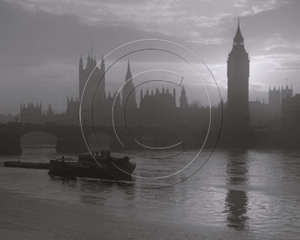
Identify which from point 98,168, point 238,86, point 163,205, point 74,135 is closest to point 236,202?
point 163,205

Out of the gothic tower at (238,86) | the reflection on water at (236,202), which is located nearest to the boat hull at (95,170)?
the reflection on water at (236,202)

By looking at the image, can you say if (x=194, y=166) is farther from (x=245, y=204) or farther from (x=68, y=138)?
(x=68, y=138)

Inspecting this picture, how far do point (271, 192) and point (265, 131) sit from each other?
287ft

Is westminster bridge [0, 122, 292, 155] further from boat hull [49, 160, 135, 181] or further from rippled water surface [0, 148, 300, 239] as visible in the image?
boat hull [49, 160, 135, 181]

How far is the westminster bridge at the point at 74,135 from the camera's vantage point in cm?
8783

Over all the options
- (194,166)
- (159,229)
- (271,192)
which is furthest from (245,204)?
(194,166)

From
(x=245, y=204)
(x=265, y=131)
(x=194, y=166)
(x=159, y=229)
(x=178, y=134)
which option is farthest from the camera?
(x=265, y=131)

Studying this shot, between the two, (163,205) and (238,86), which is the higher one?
(238,86)

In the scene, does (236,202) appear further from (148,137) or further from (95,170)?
(148,137)

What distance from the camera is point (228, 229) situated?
25281 mm

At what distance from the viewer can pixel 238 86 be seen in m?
156

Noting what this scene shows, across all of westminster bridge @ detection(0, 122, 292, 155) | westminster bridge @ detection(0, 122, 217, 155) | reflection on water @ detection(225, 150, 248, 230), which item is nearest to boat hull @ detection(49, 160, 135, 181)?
reflection on water @ detection(225, 150, 248, 230)

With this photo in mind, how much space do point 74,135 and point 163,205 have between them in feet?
229

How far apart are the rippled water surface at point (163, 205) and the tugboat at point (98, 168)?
1.36m
